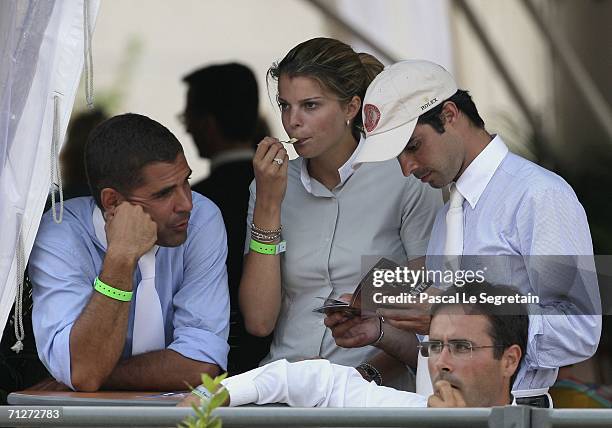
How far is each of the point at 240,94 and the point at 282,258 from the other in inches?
26.1

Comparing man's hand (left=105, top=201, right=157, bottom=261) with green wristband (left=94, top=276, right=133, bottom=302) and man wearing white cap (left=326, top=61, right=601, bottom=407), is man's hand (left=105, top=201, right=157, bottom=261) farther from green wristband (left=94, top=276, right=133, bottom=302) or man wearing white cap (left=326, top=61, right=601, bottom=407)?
man wearing white cap (left=326, top=61, right=601, bottom=407)

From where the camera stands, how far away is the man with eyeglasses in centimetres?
343

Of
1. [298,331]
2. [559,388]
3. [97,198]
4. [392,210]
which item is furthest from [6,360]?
[559,388]

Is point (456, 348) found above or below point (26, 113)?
below

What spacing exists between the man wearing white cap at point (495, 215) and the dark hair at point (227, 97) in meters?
0.62

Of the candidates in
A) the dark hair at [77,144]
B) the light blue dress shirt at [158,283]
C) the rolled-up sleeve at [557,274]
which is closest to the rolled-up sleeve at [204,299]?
the light blue dress shirt at [158,283]

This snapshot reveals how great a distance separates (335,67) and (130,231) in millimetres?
779

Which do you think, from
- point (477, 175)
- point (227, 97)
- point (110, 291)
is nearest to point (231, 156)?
point (227, 97)

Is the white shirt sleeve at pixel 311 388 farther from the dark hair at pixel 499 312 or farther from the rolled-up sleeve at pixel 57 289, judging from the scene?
the rolled-up sleeve at pixel 57 289

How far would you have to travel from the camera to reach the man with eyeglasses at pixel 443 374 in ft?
11.3

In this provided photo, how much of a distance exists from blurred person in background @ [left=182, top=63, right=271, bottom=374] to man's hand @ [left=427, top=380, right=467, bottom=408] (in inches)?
41.2

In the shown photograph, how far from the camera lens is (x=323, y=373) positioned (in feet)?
11.6

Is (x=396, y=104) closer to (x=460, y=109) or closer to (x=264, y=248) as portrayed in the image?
(x=460, y=109)

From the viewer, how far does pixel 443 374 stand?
345 cm
